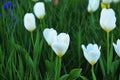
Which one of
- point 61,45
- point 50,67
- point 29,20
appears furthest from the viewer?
point 29,20

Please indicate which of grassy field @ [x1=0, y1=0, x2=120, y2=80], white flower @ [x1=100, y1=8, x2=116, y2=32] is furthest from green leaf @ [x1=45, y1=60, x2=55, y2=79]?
white flower @ [x1=100, y1=8, x2=116, y2=32]

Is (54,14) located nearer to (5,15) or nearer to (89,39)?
(5,15)

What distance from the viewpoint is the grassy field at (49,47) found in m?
1.41

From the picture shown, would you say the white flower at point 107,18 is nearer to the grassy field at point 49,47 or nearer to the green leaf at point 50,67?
the grassy field at point 49,47

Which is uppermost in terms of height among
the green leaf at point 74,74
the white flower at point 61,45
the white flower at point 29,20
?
the white flower at point 29,20

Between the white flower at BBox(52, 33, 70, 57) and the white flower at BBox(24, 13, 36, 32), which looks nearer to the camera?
the white flower at BBox(52, 33, 70, 57)

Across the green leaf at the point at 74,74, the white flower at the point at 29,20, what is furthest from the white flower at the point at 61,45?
the white flower at the point at 29,20

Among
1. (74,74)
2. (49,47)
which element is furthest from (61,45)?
(49,47)

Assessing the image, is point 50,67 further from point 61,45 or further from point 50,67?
point 61,45

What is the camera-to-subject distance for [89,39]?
170 centimetres

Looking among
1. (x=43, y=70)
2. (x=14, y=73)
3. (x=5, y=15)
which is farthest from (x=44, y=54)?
(x=5, y=15)

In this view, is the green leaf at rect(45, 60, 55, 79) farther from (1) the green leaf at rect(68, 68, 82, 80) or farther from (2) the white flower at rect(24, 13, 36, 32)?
(2) the white flower at rect(24, 13, 36, 32)

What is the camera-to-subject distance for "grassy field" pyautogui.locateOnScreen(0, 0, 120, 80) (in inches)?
55.3

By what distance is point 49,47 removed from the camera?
161cm
